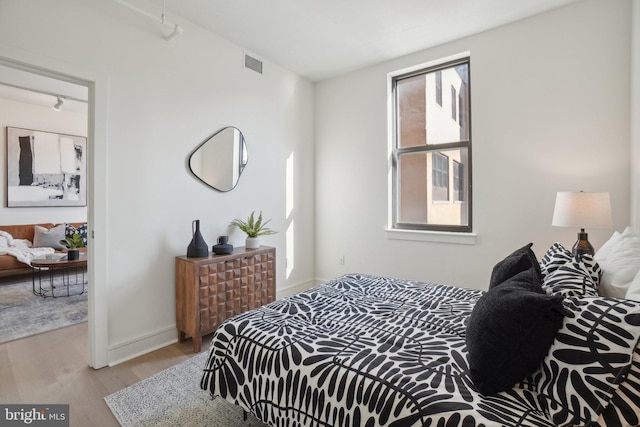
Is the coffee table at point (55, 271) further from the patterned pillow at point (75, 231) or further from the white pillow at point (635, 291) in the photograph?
the white pillow at point (635, 291)

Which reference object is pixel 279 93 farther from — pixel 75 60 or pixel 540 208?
pixel 540 208

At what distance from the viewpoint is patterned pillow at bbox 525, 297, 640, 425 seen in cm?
84

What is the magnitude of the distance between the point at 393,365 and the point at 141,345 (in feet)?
7.12

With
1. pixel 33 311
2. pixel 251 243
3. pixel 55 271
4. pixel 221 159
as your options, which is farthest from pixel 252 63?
pixel 55 271

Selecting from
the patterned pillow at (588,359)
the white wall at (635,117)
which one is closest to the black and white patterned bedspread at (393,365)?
the patterned pillow at (588,359)

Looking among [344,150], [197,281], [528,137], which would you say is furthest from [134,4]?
[528,137]

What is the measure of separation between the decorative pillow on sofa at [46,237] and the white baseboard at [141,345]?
3596 millimetres

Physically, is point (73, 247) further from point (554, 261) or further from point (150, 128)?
point (554, 261)

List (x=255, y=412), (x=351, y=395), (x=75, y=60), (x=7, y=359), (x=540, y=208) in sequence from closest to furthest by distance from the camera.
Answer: (x=351, y=395)
(x=255, y=412)
(x=75, y=60)
(x=7, y=359)
(x=540, y=208)

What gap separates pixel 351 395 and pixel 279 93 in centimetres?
334

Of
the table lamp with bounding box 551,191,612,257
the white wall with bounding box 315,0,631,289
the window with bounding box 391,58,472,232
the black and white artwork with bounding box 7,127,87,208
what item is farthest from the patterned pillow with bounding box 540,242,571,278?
the black and white artwork with bounding box 7,127,87,208

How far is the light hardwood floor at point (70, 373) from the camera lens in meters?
1.82

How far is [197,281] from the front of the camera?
2.47m

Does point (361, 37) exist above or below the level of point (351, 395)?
above
